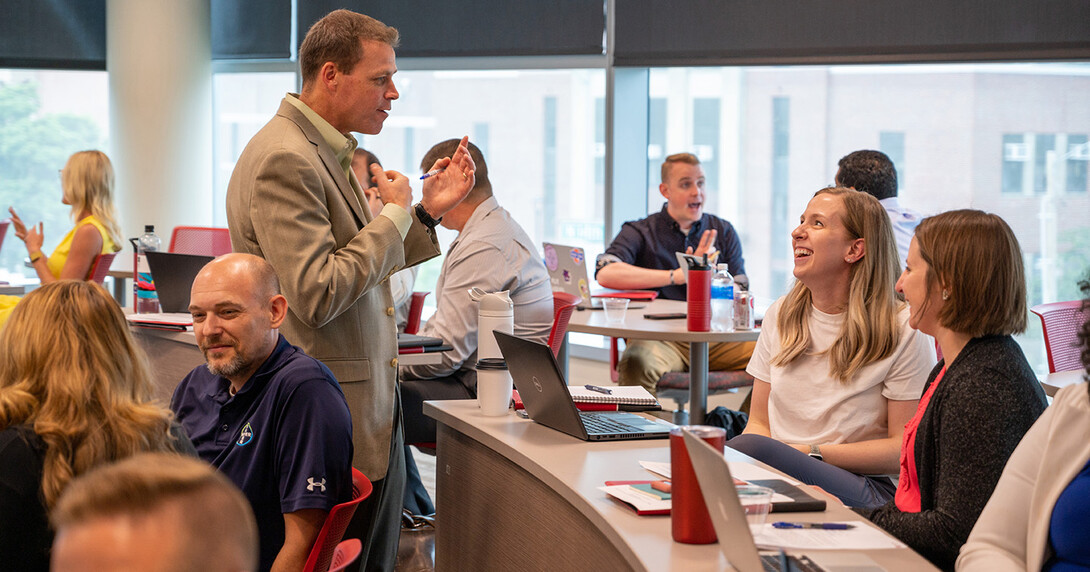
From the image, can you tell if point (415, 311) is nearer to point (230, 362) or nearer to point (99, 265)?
point (99, 265)

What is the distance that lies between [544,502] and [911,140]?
4.66m

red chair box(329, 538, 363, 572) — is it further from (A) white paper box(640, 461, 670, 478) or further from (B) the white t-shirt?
(B) the white t-shirt

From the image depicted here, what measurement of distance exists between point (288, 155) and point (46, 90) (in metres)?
6.61

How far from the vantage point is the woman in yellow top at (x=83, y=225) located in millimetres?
5047

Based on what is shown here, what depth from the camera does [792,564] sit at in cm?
128

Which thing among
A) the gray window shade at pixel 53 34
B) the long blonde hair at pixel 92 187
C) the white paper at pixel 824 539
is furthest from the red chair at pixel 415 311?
the gray window shade at pixel 53 34

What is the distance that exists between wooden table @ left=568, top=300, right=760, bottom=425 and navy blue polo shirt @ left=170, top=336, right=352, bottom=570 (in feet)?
6.08

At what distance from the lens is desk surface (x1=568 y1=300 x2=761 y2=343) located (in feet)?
12.1

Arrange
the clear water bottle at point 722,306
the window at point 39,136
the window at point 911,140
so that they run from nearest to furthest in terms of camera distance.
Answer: the clear water bottle at point 722,306, the window at point 911,140, the window at point 39,136

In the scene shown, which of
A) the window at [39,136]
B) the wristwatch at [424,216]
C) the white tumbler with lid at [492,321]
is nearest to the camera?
the white tumbler with lid at [492,321]

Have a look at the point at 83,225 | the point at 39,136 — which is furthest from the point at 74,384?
the point at 39,136

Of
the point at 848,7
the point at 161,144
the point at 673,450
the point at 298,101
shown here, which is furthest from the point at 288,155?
the point at 161,144

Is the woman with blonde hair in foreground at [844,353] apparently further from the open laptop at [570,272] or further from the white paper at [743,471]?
the open laptop at [570,272]

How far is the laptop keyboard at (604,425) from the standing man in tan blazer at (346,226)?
53 cm
